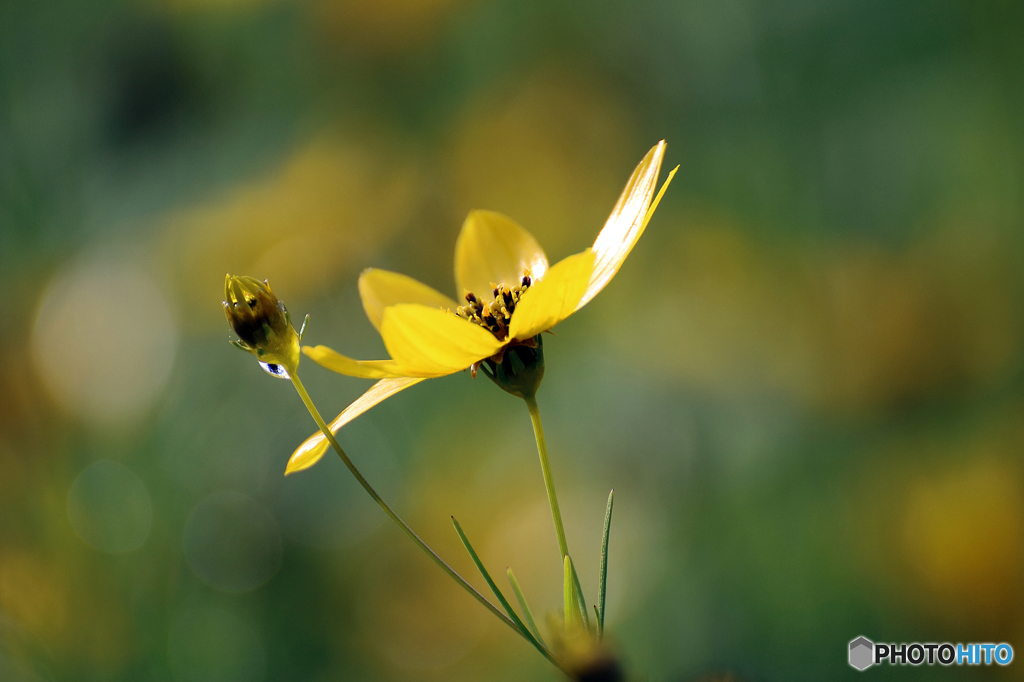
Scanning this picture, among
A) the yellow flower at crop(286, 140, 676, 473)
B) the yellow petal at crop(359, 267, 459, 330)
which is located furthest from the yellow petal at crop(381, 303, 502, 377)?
the yellow petal at crop(359, 267, 459, 330)

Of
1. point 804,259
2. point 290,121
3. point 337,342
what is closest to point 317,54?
point 290,121

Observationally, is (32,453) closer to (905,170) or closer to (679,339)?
(679,339)

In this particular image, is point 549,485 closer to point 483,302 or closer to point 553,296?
point 553,296

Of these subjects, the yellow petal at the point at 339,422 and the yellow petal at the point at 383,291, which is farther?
the yellow petal at the point at 383,291

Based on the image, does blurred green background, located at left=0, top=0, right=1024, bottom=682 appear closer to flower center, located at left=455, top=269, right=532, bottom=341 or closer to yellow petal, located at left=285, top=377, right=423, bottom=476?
flower center, located at left=455, top=269, right=532, bottom=341

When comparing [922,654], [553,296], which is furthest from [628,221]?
[922,654]

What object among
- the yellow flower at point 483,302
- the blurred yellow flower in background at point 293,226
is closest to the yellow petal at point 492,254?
the yellow flower at point 483,302

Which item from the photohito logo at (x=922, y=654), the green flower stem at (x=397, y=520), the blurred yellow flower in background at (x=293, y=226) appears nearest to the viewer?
the green flower stem at (x=397, y=520)

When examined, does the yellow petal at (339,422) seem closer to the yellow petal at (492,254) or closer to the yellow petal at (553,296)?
the yellow petal at (553,296)
